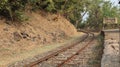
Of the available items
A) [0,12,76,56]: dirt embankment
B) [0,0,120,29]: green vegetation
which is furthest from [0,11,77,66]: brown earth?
[0,0,120,29]: green vegetation

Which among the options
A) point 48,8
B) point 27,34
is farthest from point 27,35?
point 48,8

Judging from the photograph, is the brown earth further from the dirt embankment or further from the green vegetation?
the green vegetation

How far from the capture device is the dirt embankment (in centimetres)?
2258

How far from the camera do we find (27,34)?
86.7ft

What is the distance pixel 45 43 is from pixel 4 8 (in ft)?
21.4

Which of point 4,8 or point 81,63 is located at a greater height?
point 4,8

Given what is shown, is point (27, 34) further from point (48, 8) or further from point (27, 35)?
point (48, 8)

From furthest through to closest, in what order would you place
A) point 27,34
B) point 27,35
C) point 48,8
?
point 48,8 < point 27,34 < point 27,35

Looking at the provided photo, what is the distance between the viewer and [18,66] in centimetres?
1581

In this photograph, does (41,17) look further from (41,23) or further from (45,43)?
(45,43)

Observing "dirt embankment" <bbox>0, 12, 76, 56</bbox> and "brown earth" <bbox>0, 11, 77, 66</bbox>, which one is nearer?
"brown earth" <bbox>0, 11, 77, 66</bbox>

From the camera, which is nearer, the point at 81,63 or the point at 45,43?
the point at 81,63

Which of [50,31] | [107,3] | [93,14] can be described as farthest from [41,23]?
[107,3]

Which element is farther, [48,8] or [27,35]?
[48,8]
